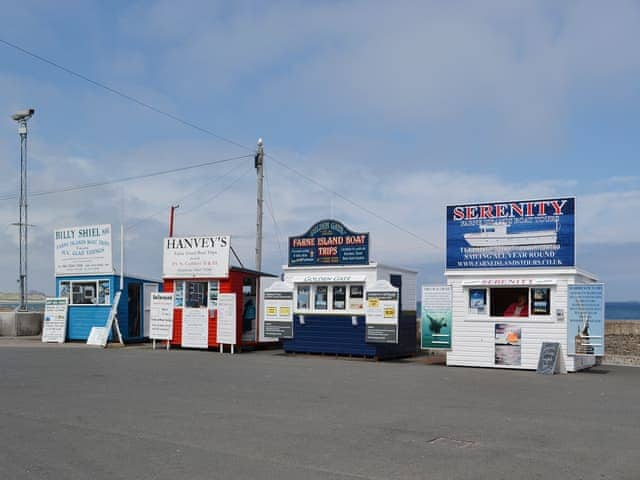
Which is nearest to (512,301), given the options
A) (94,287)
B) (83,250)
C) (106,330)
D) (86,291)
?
(106,330)

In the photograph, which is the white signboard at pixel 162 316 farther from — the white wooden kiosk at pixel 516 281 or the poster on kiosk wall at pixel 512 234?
the poster on kiosk wall at pixel 512 234

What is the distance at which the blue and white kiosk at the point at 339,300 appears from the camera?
21172 millimetres

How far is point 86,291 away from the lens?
1096 inches

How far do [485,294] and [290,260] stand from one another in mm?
6523

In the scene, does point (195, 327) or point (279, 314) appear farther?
point (195, 327)

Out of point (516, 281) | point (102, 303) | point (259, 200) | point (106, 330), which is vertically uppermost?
point (259, 200)

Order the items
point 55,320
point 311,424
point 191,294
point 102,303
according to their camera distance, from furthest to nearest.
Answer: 1. point 55,320
2. point 102,303
3. point 191,294
4. point 311,424

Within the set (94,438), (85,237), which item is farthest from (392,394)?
(85,237)

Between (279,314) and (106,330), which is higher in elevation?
(279,314)

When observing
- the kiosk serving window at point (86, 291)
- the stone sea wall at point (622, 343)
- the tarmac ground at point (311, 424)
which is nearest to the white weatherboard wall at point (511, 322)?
the tarmac ground at point (311, 424)

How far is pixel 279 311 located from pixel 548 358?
8.45m

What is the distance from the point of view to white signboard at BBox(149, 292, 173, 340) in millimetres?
24812

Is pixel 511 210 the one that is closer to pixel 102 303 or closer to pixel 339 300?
pixel 339 300

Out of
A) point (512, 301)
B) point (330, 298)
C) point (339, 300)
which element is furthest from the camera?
point (330, 298)
